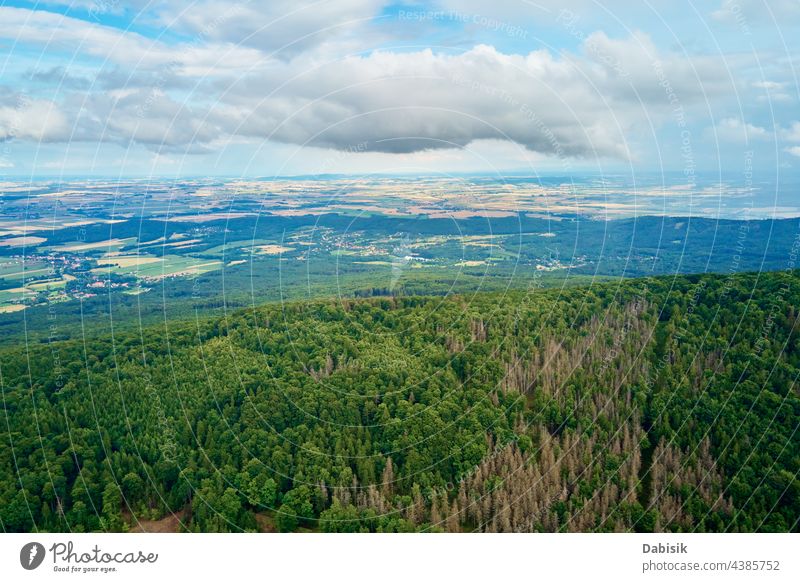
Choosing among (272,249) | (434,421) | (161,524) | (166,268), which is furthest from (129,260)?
(434,421)

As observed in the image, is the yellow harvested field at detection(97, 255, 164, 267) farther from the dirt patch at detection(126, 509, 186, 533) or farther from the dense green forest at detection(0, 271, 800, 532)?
the dirt patch at detection(126, 509, 186, 533)

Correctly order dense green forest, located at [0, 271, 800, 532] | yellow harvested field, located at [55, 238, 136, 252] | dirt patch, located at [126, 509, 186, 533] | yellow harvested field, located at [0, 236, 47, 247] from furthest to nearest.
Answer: yellow harvested field, located at [0, 236, 47, 247] < yellow harvested field, located at [55, 238, 136, 252] < dirt patch, located at [126, 509, 186, 533] < dense green forest, located at [0, 271, 800, 532]

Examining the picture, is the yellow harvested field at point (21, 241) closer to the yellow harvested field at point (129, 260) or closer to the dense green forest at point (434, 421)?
the yellow harvested field at point (129, 260)

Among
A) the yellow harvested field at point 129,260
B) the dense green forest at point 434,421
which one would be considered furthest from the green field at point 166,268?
the dense green forest at point 434,421

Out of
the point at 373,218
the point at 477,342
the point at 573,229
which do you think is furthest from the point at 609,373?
the point at 573,229

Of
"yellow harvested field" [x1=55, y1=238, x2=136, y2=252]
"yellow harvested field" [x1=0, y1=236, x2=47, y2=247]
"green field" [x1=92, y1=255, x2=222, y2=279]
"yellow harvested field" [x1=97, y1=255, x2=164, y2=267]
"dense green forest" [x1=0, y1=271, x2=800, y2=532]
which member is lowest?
"dense green forest" [x1=0, y1=271, x2=800, y2=532]

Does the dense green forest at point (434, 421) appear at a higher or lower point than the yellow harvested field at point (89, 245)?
lower

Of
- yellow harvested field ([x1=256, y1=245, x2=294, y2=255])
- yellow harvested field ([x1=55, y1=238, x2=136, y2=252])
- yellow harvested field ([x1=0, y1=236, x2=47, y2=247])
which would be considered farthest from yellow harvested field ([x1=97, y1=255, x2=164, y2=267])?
yellow harvested field ([x1=256, y1=245, x2=294, y2=255])

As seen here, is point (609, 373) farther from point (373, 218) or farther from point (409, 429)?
point (373, 218)

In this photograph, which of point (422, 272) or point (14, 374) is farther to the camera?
point (422, 272)
